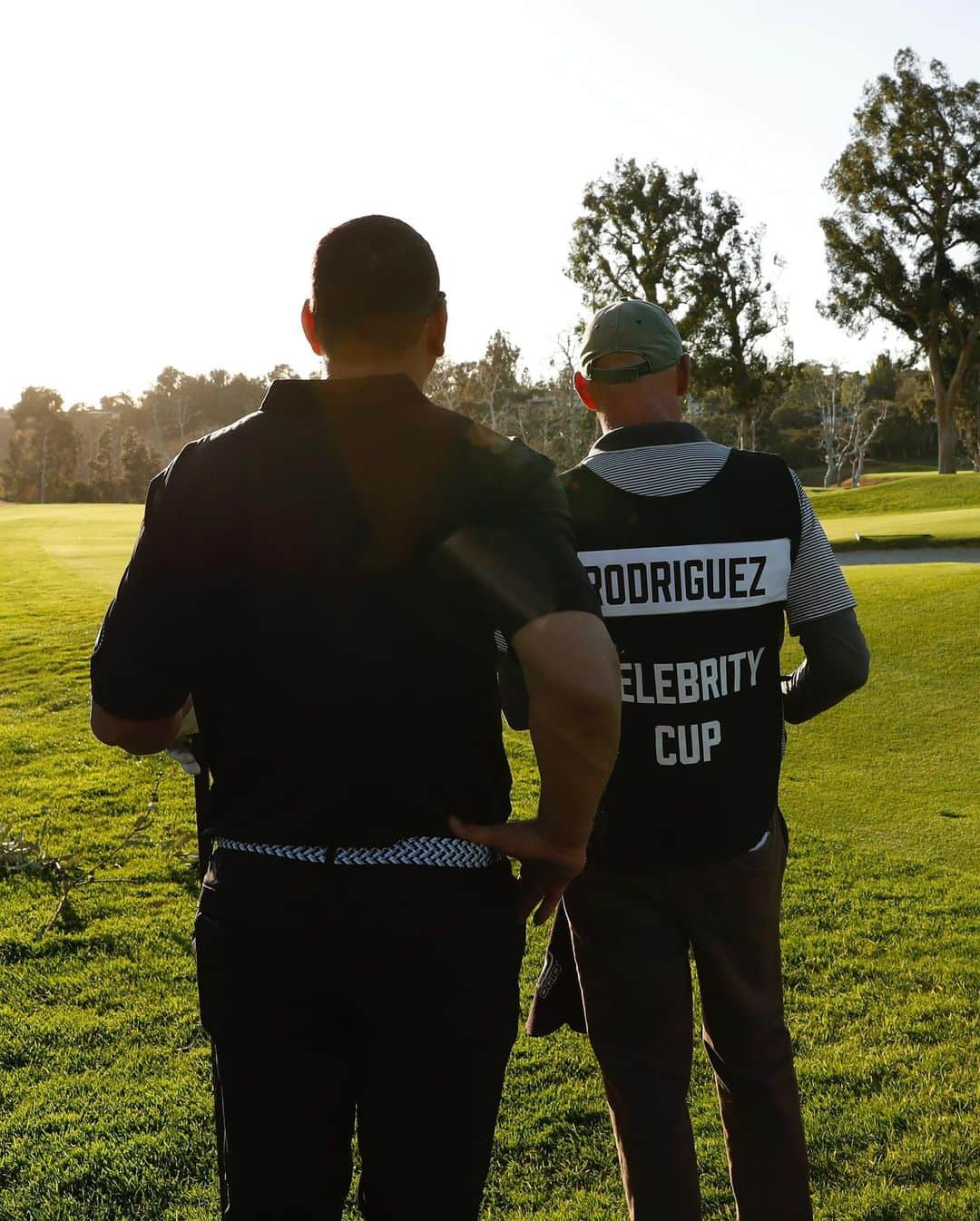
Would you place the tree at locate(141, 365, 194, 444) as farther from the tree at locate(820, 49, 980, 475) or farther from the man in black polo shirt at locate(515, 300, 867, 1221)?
the man in black polo shirt at locate(515, 300, 867, 1221)

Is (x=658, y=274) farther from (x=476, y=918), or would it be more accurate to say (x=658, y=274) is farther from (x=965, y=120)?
(x=476, y=918)

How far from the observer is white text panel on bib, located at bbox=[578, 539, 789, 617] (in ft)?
7.84

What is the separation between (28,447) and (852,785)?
7989 centimetres

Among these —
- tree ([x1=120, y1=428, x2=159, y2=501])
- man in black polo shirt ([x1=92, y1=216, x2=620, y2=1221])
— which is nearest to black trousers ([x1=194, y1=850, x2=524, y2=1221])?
man in black polo shirt ([x1=92, y1=216, x2=620, y2=1221])

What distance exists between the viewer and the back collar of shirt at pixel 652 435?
247cm

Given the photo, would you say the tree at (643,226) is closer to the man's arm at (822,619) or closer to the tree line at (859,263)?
the tree line at (859,263)

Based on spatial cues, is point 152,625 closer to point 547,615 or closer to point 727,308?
point 547,615

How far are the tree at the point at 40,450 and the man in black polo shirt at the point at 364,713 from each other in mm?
78343

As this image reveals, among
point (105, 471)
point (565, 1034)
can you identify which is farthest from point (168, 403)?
point (565, 1034)

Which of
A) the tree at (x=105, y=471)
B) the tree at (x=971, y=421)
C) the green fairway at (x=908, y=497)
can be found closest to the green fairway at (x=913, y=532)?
the green fairway at (x=908, y=497)

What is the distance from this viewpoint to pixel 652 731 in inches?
95.2

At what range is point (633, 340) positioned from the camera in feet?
8.27

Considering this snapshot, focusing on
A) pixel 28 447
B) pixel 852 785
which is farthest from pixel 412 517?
pixel 28 447

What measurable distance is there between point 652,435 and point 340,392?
1.00 meters
